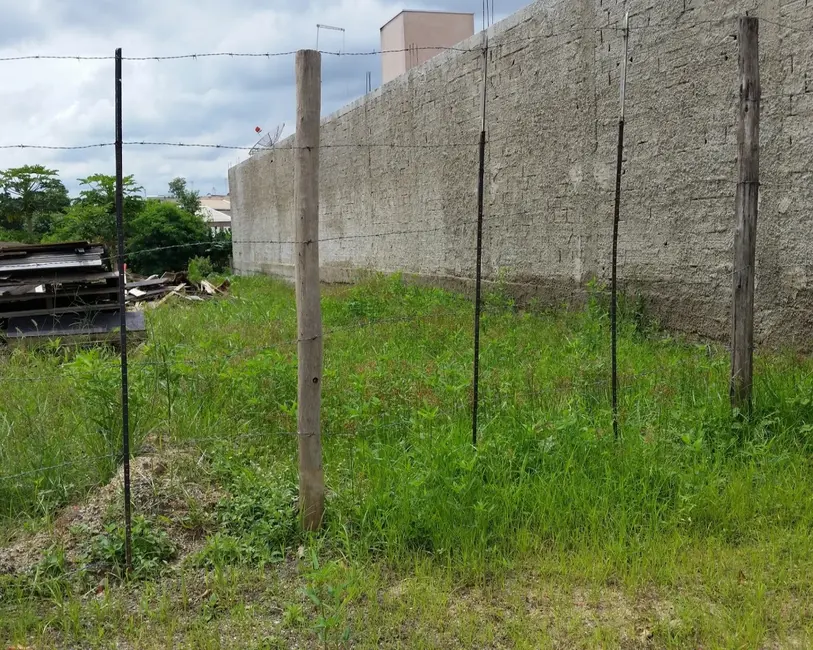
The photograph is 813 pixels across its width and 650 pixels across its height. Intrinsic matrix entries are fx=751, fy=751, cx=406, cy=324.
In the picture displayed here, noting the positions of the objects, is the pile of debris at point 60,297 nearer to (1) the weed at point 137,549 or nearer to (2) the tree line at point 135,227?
(1) the weed at point 137,549

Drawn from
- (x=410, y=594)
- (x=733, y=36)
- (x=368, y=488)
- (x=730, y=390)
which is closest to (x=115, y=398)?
(x=368, y=488)

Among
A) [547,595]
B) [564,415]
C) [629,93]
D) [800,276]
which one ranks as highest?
[629,93]

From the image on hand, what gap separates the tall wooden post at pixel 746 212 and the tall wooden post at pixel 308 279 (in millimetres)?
2482

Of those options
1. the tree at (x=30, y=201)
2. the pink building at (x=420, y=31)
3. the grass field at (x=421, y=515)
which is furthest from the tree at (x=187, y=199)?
the grass field at (x=421, y=515)

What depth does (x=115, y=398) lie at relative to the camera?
13.4 feet

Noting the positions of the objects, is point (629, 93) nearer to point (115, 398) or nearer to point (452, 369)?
Answer: point (452, 369)

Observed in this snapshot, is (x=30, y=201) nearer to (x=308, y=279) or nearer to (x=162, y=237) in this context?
(x=162, y=237)

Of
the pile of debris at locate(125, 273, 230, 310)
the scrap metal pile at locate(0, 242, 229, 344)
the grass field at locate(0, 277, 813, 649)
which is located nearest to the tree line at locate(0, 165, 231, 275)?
the pile of debris at locate(125, 273, 230, 310)

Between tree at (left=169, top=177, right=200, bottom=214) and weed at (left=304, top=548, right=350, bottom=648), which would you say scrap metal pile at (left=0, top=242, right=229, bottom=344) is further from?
tree at (left=169, top=177, right=200, bottom=214)

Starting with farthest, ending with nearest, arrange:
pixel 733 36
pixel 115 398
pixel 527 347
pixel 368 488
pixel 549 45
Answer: pixel 549 45
pixel 527 347
pixel 733 36
pixel 115 398
pixel 368 488

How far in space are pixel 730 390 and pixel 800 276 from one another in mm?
1714

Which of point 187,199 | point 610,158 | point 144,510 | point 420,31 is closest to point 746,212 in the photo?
point 610,158

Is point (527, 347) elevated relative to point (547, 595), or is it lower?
elevated

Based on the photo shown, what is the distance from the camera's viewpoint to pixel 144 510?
3.51 metres
